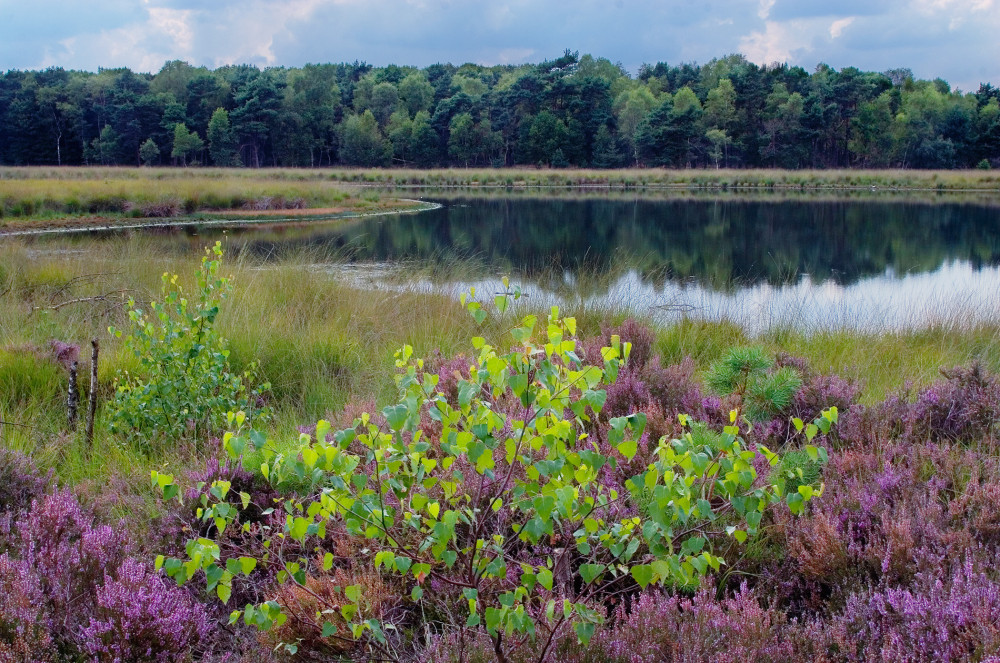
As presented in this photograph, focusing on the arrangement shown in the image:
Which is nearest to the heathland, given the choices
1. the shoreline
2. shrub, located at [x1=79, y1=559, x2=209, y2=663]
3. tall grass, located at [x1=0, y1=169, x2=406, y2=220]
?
shrub, located at [x1=79, y1=559, x2=209, y2=663]

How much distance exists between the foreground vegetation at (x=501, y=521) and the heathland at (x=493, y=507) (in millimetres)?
13

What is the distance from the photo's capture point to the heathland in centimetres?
178

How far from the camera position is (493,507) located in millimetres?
2039

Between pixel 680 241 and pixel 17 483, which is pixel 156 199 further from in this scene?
pixel 17 483

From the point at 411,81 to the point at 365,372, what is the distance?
325 ft

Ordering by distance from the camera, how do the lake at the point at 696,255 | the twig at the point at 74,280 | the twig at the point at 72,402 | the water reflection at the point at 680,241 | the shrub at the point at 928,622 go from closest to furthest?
the shrub at the point at 928,622
the twig at the point at 72,402
the twig at the point at 74,280
the lake at the point at 696,255
the water reflection at the point at 680,241

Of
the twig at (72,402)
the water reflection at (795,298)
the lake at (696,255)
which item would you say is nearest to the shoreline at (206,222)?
the lake at (696,255)

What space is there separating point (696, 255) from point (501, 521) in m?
16.9

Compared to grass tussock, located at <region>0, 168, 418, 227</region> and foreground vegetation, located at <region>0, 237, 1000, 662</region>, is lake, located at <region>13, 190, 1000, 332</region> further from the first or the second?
foreground vegetation, located at <region>0, 237, 1000, 662</region>

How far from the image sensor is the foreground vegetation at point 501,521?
1790 millimetres

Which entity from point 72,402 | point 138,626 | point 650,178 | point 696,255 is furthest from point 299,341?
point 650,178

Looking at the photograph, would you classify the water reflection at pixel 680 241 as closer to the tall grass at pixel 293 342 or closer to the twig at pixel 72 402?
the tall grass at pixel 293 342

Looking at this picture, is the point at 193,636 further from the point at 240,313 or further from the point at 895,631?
the point at 240,313

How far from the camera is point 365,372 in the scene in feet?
19.8
